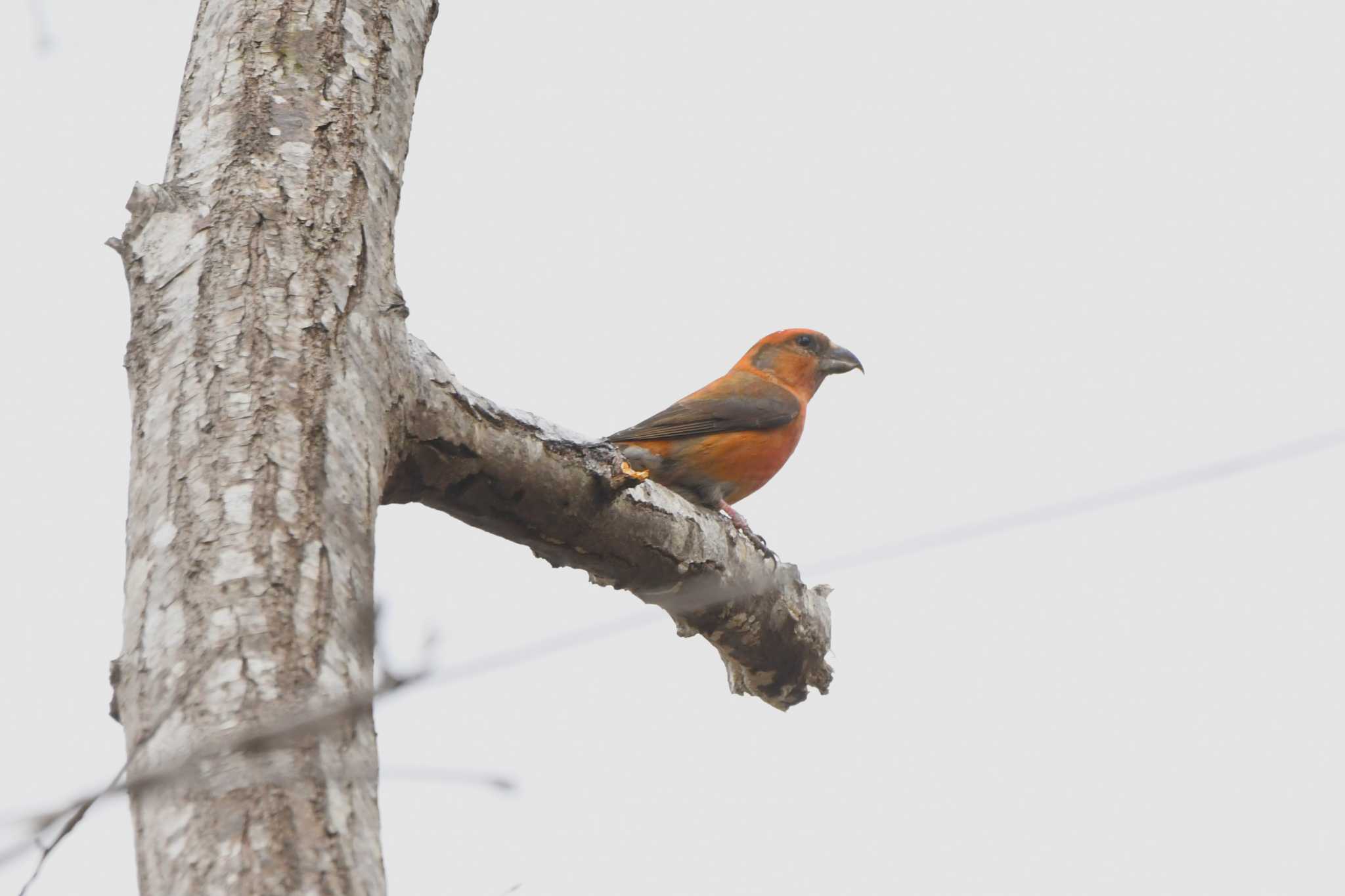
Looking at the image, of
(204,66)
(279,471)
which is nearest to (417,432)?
(279,471)

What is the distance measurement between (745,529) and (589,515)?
5.50 ft

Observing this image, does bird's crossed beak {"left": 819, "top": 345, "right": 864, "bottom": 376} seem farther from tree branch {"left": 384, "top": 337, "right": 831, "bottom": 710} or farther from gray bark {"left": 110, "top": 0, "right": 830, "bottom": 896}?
gray bark {"left": 110, "top": 0, "right": 830, "bottom": 896}

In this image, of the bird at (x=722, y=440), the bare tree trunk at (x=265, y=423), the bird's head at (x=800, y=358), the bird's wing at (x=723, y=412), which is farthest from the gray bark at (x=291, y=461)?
the bird's head at (x=800, y=358)

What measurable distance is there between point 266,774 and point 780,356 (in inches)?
233

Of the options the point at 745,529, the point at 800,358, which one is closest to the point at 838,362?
the point at 800,358

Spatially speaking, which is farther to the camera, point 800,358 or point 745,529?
point 800,358

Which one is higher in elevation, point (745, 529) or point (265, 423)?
point (745, 529)

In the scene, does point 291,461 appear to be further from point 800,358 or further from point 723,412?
point 800,358

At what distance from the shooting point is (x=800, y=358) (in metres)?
7.72

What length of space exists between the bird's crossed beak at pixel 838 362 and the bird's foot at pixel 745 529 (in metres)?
1.58

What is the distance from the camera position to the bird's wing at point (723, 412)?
20.3ft

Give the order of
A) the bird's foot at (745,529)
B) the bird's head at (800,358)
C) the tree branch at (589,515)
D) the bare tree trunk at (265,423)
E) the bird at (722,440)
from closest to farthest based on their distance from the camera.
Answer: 1. the bare tree trunk at (265,423)
2. the tree branch at (589,515)
3. the bird's foot at (745,529)
4. the bird at (722,440)
5. the bird's head at (800,358)

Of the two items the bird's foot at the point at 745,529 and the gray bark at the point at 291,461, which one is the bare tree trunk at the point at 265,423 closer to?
the gray bark at the point at 291,461

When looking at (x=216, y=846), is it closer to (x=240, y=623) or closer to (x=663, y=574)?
(x=240, y=623)
